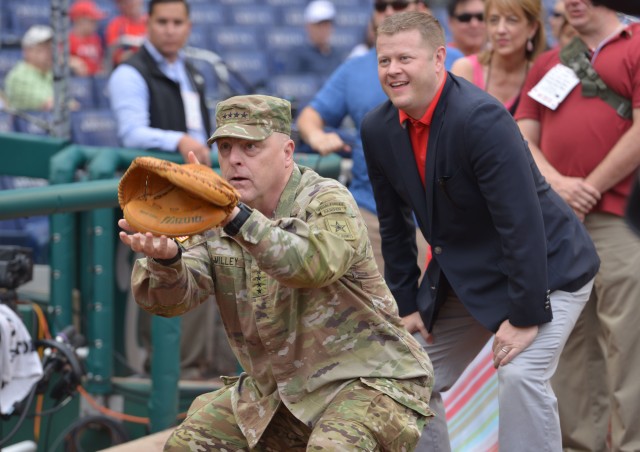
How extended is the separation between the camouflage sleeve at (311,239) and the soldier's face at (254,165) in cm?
11

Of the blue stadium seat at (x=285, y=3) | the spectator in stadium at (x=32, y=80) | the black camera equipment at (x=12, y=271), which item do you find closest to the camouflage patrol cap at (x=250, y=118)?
the black camera equipment at (x=12, y=271)

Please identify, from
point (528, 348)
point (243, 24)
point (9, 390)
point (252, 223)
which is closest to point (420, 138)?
point (528, 348)

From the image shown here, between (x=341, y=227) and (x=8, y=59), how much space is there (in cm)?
874

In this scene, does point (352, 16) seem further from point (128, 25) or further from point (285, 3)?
point (128, 25)

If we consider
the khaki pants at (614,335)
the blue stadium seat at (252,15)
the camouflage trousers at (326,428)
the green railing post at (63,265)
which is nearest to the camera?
the camouflage trousers at (326,428)

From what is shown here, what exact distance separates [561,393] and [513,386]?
1351 millimetres

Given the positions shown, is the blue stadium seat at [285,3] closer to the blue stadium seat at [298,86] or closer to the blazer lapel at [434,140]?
the blue stadium seat at [298,86]

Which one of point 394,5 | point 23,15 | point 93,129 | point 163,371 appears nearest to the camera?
point 163,371

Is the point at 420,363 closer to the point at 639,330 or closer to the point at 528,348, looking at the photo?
the point at 528,348

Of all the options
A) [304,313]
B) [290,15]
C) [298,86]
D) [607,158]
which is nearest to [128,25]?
[298,86]

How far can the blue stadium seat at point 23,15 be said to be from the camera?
12.3 meters

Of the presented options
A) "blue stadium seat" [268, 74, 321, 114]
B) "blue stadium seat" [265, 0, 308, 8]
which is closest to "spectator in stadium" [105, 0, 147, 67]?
"blue stadium seat" [268, 74, 321, 114]

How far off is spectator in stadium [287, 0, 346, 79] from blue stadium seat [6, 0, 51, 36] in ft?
8.89

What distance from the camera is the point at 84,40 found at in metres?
11.3
